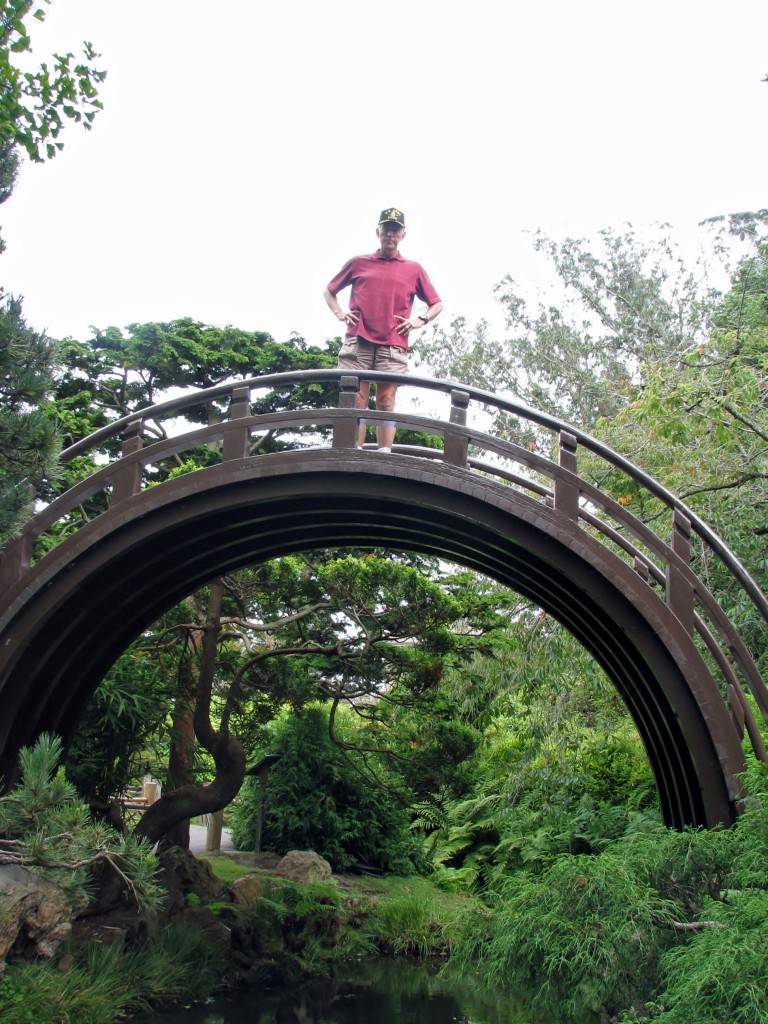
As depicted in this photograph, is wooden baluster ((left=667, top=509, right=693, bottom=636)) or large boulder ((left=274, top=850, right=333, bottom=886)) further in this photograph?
large boulder ((left=274, top=850, right=333, bottom=886))

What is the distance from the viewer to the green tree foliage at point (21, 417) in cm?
538

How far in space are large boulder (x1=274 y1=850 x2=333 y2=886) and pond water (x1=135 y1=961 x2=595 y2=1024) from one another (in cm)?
139

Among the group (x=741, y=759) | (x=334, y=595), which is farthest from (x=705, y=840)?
(x=334, y=595)

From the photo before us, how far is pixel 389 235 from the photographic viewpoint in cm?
750

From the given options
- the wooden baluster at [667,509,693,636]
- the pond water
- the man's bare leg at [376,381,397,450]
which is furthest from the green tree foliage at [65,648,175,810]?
the wooden baluster at [667,509,693,636]

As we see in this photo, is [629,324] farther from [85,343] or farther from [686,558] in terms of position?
[686,558]

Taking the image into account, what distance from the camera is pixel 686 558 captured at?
633cm

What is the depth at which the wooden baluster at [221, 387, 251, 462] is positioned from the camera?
671cm

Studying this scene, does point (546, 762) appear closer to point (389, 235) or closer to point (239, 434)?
point (239, 434)

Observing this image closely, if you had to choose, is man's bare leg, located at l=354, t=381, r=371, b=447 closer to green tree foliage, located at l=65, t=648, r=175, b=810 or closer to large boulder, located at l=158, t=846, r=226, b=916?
green tree foliage, located at l=65, t=648, r=175, b=810

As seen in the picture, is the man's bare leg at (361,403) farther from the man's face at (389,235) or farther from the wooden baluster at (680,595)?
the wooden baluster at (680,595)

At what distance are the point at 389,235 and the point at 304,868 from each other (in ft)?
23.5

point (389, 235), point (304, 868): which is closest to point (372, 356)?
point (389, 235)

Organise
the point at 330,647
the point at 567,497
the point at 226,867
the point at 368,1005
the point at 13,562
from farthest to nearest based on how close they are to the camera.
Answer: the point at 226,867 < the point at 330,647 < the point at 368,1005 < the point at 13,562 < the point at 567,497
